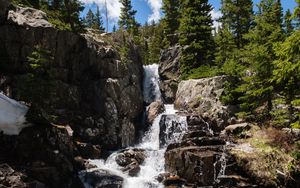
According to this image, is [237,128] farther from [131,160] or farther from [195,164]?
[131,160]

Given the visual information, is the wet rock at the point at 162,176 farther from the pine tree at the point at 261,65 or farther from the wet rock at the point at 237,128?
the pine tree at the point at 261,65

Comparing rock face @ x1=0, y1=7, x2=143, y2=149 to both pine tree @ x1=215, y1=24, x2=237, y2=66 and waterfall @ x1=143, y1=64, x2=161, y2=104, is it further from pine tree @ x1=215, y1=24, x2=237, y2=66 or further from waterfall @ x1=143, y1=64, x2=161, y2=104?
pine tree @ x1=215, y1=24, x2=237, y2=66

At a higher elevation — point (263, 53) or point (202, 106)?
point (263, 53)

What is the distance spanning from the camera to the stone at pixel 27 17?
31422mm

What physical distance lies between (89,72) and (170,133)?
1081cm

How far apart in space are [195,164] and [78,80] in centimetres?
1661

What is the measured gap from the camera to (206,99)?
34.7 meters

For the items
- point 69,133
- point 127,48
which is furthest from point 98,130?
point 127,48

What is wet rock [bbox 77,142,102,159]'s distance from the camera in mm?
30781

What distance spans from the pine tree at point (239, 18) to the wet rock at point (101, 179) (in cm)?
2921

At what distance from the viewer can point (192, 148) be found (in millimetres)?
25438

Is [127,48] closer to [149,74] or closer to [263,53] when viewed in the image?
[149,74]

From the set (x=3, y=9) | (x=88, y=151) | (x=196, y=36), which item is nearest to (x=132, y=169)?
(x=88, y=151)

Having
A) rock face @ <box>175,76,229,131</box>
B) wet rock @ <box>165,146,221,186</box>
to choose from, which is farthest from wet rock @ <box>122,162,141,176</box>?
rock face @ <box>175,76,229,131</box>
